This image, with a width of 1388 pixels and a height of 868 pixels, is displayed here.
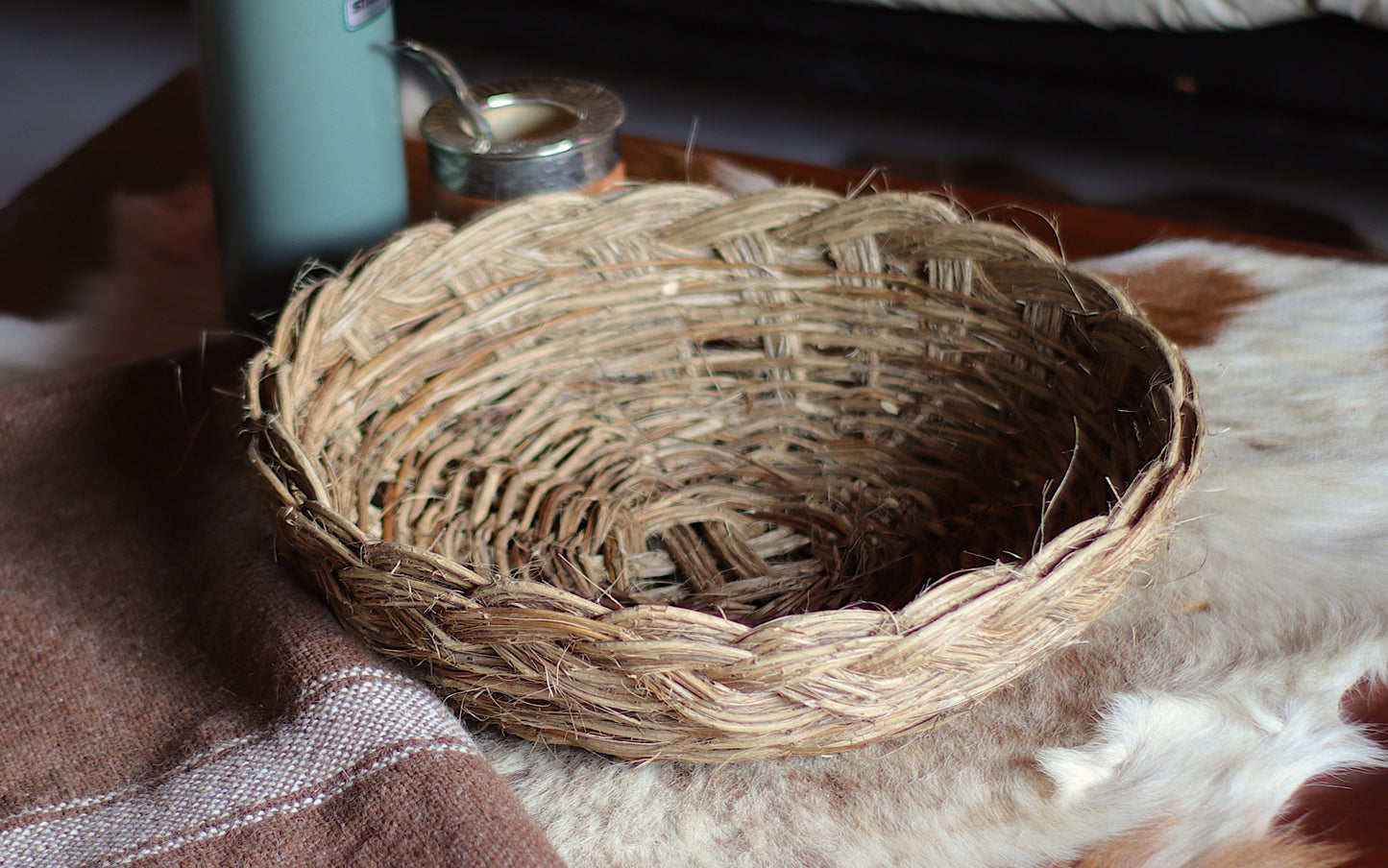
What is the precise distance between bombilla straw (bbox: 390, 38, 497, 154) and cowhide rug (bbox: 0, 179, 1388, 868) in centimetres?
34

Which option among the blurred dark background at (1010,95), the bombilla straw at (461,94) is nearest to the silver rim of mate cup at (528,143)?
the bombilla straw at (461,94)

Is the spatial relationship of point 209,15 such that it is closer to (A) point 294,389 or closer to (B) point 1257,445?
(A) point 294,389

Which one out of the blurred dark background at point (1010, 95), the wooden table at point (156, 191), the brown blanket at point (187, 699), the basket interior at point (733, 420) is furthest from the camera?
the blurred dark background at point (1010, 95)

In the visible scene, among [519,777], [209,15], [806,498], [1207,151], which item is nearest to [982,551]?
[806,498]

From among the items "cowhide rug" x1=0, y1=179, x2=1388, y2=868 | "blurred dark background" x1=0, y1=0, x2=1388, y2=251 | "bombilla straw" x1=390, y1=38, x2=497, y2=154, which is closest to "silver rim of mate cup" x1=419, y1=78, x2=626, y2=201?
"bombilla straw" x1=390, y1=38, x2=497, y2=154

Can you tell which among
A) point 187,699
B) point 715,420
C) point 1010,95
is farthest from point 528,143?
point 1010,95

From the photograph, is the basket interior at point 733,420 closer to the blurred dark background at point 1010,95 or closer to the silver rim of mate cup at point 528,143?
the silver rim of mate cup at point 528,143

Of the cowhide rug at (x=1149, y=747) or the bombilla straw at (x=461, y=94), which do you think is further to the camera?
the bombilla straw at (x=461, y=94)

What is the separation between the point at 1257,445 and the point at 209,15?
60 centimetres

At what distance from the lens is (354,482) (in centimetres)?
59

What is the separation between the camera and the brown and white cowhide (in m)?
0.44

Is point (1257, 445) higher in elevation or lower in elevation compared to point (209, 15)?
lower

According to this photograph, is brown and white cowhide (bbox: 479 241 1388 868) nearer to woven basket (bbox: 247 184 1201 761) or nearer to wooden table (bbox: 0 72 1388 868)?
woven basket (bbox: 247 184 1201 761)

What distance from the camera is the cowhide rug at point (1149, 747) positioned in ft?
1.44
